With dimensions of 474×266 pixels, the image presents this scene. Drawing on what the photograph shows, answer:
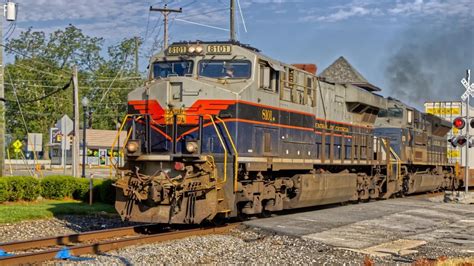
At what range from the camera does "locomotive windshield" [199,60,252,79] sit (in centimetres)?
1335

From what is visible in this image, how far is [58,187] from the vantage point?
806 inches

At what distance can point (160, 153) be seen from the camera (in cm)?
1277

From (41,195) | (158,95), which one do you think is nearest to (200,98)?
(158,95)

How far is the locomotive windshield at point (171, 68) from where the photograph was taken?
44.1ft

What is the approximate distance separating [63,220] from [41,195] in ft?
18.1

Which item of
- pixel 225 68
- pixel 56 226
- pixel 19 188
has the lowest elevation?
pixel 56 226

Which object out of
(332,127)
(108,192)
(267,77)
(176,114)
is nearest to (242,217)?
(267,77)

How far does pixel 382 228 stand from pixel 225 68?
16.6 ft

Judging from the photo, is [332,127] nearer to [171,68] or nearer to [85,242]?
[171,68]

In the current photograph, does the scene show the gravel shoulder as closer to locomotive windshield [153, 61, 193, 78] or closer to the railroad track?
the railroad track

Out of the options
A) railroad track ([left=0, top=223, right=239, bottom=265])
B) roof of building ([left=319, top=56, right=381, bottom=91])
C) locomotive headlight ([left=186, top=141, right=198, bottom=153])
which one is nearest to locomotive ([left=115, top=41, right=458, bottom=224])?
locomotive headlight ([left=186, top=141, right=198, bottom=153])

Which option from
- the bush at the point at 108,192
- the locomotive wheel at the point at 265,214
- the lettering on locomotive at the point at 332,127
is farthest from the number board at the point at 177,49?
the bush at the point at 108,192

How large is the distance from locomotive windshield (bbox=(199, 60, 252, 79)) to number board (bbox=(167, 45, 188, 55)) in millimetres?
A: 496

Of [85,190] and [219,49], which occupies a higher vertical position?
[219,49]
